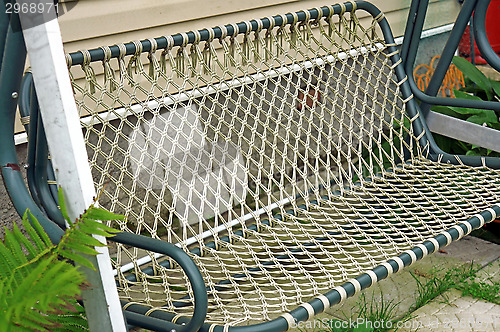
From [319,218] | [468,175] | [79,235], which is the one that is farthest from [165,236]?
[79,235]

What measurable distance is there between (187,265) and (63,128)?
37cm

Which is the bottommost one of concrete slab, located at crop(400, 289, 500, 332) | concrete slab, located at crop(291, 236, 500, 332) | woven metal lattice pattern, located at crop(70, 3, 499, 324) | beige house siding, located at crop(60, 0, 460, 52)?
concrete slab, located at crop(400, 289, 500, 332)

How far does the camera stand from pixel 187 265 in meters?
1.23

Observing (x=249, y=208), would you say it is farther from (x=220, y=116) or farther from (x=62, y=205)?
(x=62, y=205)

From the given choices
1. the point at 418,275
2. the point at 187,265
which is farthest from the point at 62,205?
the point at 418,275

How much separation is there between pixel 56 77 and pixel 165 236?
1.77 meters

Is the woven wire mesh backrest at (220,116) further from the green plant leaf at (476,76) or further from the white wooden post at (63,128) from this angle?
the green plant leaf at (476,76)

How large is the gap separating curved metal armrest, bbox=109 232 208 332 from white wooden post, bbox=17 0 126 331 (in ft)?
0.32

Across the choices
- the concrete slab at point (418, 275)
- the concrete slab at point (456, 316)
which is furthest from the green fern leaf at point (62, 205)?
the concrete slab at point (456, 316)

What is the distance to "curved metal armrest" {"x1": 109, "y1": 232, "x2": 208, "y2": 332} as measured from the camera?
1230 millimetres

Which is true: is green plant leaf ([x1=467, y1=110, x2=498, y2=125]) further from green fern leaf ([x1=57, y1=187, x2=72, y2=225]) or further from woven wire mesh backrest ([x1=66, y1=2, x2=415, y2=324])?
green fern leaf ([x1=57, y1=187, x2=72, y2=225])

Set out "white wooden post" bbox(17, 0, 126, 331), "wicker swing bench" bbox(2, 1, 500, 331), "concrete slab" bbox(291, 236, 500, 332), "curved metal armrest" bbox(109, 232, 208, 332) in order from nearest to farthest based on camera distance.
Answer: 1. "white wooden post" bbox(17, 0, 126, 331)
2. "curved metal armrest" bbox(109, 232, 208, 332)
3. "wicker swing bench" bbox(2, 1, 500, 331)
4. "concrete slab" bbox(291, 236, 500, 332)

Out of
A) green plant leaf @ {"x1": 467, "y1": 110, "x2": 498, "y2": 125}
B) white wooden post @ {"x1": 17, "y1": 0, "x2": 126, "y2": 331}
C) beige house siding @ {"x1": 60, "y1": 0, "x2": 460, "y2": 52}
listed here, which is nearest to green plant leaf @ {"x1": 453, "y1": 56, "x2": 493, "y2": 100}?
green plant leaf @ {"x1": 467, "y1": 110, "x2": 498, "y2": 125}

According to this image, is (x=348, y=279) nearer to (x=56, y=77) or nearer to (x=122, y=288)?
(x=122, y=288)
